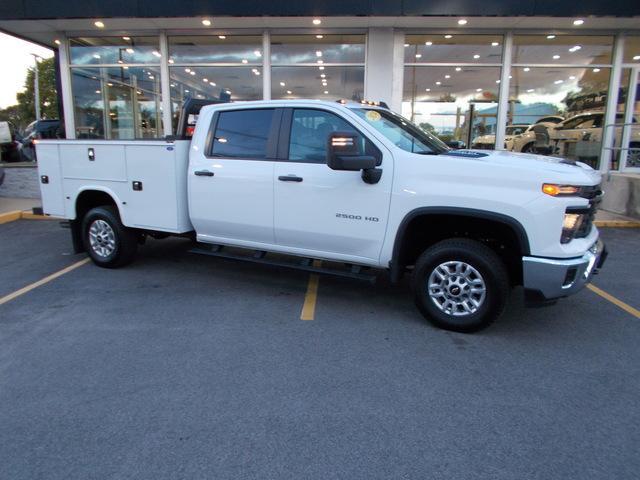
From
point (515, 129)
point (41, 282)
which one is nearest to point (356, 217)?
point (41, 282)

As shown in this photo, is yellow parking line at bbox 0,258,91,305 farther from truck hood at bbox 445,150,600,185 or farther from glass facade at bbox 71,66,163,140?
glass facade at bbox 71,66,163,140

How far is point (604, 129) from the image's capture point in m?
12.5

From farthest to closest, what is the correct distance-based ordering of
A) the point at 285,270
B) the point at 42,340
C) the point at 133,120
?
1. the point at 133,120
2. the point at 285,270
3. the point at 42,340

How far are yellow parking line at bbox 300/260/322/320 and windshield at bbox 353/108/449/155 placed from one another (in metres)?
1.85

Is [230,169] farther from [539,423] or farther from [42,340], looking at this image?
[539,423]

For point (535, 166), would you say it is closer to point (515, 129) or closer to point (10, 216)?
point (515, 129)

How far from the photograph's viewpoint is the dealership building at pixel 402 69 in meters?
11.9

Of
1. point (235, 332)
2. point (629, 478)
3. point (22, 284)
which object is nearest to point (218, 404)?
point (235, 332)

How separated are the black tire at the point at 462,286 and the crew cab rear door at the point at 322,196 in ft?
1.71

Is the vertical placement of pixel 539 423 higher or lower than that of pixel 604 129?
lower

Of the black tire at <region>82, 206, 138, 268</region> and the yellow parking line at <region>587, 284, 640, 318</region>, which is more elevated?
the black tire at <region>82, 206, 138, 268</region>

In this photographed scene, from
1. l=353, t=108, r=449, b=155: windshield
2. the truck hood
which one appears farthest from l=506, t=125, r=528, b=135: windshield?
the truck hood

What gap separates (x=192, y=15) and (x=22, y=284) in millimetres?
7049

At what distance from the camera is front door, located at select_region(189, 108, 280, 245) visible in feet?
17.4
